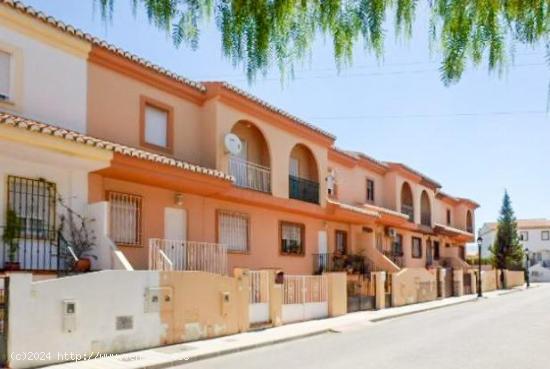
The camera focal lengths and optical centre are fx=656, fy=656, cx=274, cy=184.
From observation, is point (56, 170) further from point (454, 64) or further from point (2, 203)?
point (454, 64)

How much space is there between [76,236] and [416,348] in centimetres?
880

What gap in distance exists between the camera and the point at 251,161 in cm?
2528

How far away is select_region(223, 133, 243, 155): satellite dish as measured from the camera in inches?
868

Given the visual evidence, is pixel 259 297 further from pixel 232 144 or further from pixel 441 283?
pixel 441 283

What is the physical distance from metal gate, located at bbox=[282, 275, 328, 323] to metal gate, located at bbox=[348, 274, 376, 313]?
373 centimetres

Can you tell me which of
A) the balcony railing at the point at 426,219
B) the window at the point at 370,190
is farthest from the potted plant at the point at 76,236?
the balcony railing at the point at 426,219

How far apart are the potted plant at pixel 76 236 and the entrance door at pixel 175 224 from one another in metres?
3.69

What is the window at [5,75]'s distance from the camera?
51.1 feet

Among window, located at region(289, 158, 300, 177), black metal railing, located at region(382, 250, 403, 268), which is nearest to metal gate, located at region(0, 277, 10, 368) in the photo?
window, located at region(289, 158, 300, 177)

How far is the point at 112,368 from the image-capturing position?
12.8m

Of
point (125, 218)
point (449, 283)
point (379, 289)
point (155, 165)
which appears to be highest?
point (155, 165)

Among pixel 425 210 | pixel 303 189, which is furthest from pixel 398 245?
pixel 303 189

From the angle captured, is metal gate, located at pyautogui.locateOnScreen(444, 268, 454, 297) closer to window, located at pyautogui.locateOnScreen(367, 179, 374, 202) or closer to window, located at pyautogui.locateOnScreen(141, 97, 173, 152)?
window, located at pyautogui.locateOnScreen(367, 179, 374, 202)

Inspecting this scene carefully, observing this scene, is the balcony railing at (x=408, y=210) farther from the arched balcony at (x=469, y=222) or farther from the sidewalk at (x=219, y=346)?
the arched balcony at (x=469, y=222)
